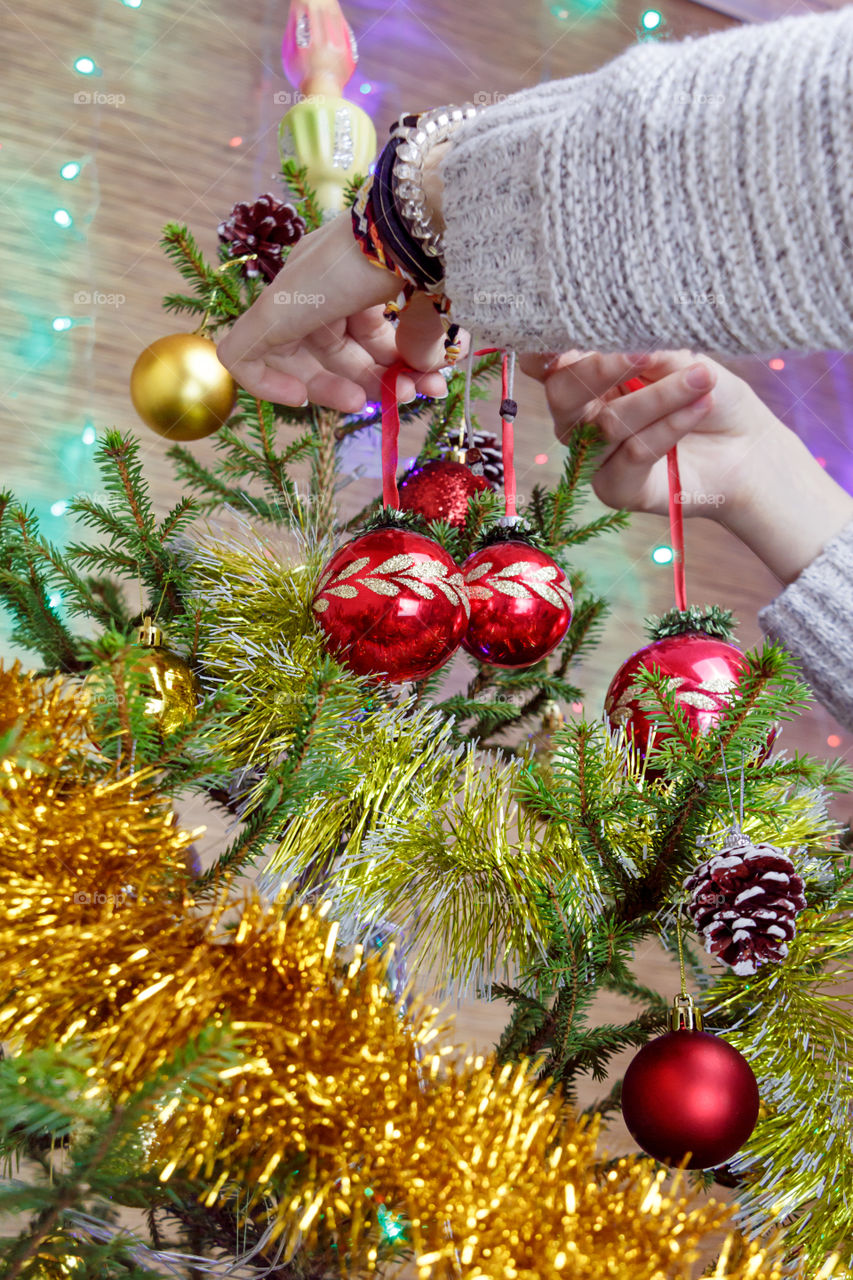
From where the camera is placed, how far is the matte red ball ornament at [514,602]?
0.48m

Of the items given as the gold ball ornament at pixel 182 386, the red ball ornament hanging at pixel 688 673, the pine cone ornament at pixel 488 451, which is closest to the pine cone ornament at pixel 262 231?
the gold ball ornament at pixel 182 386

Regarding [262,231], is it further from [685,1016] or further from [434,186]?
[685,1016]

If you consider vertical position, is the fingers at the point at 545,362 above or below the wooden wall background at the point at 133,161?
below

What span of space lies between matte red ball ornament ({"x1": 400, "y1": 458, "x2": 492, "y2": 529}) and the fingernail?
148 millimetres

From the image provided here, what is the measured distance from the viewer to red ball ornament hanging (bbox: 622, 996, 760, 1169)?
12.9 inches

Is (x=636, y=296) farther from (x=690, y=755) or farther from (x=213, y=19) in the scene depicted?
(x=213, y=19)

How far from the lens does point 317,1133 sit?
27cm

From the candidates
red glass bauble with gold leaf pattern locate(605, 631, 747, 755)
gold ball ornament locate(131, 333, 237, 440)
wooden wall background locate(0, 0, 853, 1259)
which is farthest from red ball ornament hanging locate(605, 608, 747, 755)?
wooden wall background locate(0, 0, 853, 1259)

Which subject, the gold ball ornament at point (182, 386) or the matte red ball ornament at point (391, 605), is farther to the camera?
the gold ball ornament at point (182, 386)

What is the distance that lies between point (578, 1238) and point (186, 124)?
4.12ft

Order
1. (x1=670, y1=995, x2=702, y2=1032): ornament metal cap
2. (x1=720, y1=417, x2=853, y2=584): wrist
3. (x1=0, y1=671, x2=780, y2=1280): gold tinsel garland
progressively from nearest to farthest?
1. (x1=0, y1=671, x2=780, y2=1280): gold tinsel garland
2. (x1=670, y1=995, x2=702, y2=1032): ornament metal cap
3. (x1=720, y1=417, x2=853, y2=584): wrist

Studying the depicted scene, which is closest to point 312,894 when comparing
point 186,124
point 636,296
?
point 636,296

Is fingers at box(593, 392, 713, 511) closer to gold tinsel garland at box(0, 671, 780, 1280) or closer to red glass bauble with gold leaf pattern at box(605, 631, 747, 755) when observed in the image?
A: red glass bauble with gold leaf pattern at box(605, 631, 747, 755)

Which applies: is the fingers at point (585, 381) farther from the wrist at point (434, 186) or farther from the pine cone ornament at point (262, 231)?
the pine cone ornament at point (262, 231)
